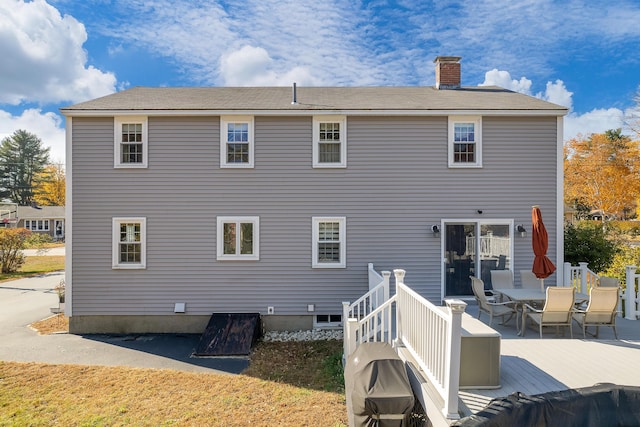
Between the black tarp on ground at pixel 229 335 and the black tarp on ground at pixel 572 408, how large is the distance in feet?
18.9

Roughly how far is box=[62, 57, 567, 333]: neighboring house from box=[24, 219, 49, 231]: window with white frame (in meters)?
42.4

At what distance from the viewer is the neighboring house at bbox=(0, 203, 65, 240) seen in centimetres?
3947

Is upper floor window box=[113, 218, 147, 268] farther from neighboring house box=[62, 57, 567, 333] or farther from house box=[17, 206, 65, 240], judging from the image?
house box=[17, 206, 65, 240]

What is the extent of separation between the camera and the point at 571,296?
5.85 m

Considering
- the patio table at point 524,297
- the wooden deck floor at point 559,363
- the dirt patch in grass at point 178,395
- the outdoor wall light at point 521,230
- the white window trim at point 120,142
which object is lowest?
the dirt patch in grass at point 178,395

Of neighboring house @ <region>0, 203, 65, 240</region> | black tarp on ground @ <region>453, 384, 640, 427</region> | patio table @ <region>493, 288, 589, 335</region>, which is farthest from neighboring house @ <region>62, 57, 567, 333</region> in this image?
neighboring house @ <region>0, 203, 65, 240</region>

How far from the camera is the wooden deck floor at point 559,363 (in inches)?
158

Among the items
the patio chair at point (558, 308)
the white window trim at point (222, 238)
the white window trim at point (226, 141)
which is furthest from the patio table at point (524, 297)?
the white window trim at point (226, 141)

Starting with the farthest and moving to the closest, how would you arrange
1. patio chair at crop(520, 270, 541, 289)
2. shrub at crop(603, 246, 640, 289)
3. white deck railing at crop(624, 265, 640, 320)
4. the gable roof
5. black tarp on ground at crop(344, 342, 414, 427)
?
1. shrub at crop(603, 246, 640, 289)
2. the gable roof
3. patio chair at crop(520, 270, 541, 289)
4. white deck railing at crop(624, 265, 640, 320)
5. black tarp on ground at crop(344, 342, 414, 427)

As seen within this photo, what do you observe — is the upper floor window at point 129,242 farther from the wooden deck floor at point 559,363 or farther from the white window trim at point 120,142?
the wooden deck floor at point 559,363

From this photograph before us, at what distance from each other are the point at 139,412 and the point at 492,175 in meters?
9.76

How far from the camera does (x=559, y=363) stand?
15.8 feet

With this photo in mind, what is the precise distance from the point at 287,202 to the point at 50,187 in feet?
164

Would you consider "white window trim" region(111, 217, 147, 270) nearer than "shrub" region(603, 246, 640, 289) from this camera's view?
Yes
